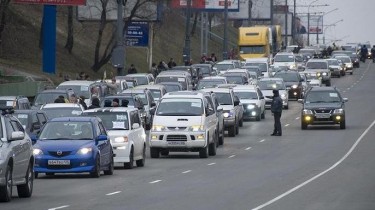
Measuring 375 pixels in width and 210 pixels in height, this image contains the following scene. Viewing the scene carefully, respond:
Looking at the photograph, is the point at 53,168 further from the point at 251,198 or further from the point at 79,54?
the point at 79,54

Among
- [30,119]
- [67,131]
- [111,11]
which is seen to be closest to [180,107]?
[30,119]

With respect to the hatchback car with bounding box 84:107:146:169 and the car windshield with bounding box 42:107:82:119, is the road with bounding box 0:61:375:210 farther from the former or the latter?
the car windshield with bounding box 42:107:82:119

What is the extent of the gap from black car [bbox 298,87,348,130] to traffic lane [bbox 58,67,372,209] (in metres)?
2.65

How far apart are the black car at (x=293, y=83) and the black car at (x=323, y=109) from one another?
20.4m

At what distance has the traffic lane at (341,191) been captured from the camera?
74.5 feet

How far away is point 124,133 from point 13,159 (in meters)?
10.6

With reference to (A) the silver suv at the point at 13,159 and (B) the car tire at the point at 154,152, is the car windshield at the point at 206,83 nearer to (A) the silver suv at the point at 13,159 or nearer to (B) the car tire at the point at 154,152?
(B) the car tire at the point at 154,152

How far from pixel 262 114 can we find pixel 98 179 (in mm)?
31508

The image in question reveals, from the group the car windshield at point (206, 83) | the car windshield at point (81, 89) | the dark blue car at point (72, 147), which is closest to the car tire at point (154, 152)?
the dark blue car at point (72, 147)

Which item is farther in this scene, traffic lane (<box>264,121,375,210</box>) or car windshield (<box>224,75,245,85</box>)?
car windshield (<box>224,75,245,85</box>)

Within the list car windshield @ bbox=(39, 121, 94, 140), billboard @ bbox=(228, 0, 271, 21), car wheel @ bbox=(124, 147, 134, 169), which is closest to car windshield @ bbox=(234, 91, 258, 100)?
car wheel @ bbox=(124, 147, 134, 169)

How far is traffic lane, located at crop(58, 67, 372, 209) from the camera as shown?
2369cm

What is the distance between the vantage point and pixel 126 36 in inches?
3214

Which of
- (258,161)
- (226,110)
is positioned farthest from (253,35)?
(258,161)
